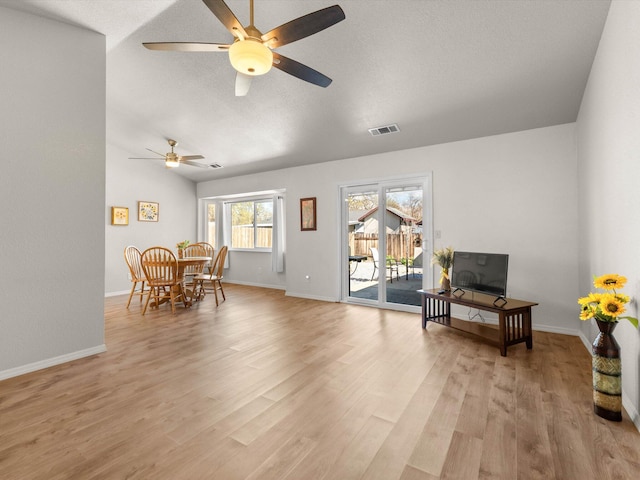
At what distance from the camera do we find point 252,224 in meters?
7.50

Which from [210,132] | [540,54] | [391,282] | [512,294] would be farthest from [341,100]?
[512,294]

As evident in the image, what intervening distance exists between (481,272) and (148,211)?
6.64 m

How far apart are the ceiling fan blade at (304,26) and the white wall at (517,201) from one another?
2961 mm

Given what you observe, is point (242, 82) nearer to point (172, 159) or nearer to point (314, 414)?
Result: point (314, 414)

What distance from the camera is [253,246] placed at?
24.6 ft

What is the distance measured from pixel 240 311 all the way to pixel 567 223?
451cm

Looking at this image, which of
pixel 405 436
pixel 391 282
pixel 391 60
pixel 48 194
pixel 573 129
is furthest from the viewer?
pixel 391 282

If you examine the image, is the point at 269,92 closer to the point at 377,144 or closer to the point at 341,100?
the point at 341,100

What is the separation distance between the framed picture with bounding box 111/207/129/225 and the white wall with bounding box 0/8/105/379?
358cm

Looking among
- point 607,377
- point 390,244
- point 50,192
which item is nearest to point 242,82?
point 50,192

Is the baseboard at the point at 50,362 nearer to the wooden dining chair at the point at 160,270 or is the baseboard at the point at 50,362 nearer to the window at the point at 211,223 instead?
the wooden dining chair at the point at 160,270

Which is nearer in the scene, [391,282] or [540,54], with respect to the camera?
[540,54]

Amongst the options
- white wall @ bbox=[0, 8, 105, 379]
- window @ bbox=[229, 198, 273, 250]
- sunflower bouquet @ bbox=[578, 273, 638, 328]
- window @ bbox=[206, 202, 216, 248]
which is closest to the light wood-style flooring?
white wall @ bbox=[0, 8, 105, 379]

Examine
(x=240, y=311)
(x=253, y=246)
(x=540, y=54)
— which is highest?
(x=540, y=54)
